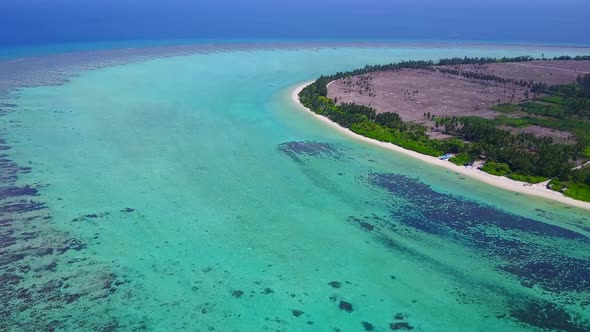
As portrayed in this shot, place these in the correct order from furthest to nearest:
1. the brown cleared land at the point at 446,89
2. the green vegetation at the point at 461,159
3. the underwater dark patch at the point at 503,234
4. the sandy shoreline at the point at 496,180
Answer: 1. the brown cleared land at the point at 446,89
2. the green vegetation at the point at 461,159
3. the sandy shoreline at the point at 496,180
4. the underwater dark patch at the point at 503,234

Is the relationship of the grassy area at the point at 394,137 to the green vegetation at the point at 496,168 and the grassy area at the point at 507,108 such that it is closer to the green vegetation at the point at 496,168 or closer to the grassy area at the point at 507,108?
the green vegetation at the point at 496,168

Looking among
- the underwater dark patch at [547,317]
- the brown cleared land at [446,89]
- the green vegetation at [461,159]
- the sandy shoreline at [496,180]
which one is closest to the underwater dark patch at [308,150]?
the sandy shoreline at [496,180]

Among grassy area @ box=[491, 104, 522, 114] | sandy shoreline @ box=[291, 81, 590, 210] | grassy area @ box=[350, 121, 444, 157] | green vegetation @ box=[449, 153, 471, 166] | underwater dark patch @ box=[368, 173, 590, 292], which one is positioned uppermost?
grassy area @ box=[491, 104, 522, 114]

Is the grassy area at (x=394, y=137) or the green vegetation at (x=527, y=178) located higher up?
the grassy area at (x=394, y=137)

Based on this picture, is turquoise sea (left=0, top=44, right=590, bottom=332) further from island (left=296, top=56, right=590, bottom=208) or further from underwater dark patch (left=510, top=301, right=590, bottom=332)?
island (left=296, top=56, right=590, bottom=208)

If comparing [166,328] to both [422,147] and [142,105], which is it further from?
[142,105]

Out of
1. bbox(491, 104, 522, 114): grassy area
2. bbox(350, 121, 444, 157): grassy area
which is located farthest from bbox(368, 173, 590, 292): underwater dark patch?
bbox(491, 104, 522, 114): grassy area

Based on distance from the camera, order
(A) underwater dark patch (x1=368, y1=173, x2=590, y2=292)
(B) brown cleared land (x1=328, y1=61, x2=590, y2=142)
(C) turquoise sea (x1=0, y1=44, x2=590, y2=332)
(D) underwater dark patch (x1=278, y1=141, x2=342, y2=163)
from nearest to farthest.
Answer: (C) turquoise sea (x1=0, y1=44, x2=590, y2=332), (A) underwater dark patch (x1=368, y1=173, x2=590, y2=292), (D) underwater dark patch (x1=278, y1=141, x2=342, y2=163), (B) brown cleared land (x1=328, y1=61, x2=590, y2=142)

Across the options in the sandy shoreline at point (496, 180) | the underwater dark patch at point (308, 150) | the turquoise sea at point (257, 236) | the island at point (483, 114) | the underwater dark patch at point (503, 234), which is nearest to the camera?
the turquoise sea at point (257, 236)
